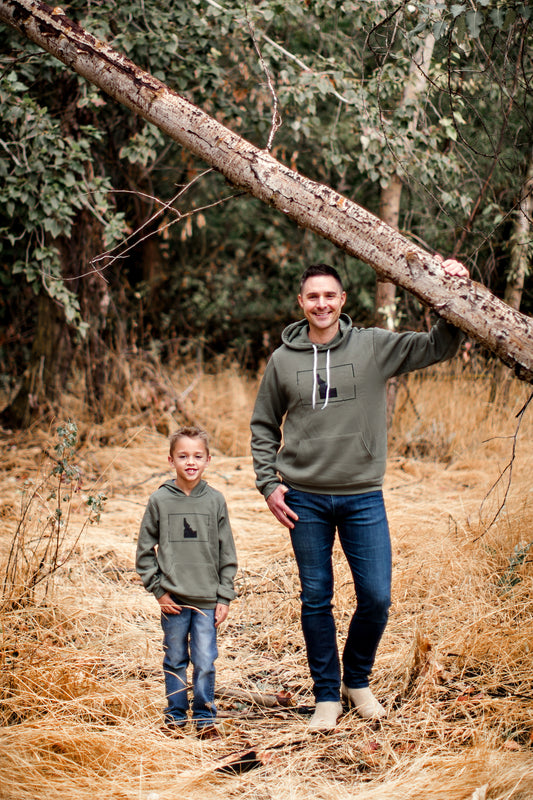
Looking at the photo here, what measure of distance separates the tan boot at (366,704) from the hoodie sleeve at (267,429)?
3.08ft

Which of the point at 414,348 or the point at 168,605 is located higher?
the point at 414,348

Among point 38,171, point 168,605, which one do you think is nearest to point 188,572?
point 168,605

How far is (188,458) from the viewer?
2922mm

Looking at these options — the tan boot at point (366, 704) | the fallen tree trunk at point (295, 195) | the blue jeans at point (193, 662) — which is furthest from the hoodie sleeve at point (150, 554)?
the fallen tree trunk at point (295, 195)

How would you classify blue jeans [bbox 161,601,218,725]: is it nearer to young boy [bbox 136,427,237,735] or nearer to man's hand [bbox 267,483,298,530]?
young boy [bbox 136,427,237,735]

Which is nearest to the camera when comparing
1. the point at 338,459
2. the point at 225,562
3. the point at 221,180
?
the point at 338,459

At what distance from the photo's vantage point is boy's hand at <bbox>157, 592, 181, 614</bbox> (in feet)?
9.30

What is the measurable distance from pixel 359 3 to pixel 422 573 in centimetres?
421

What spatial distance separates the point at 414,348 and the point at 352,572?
3.12 ft

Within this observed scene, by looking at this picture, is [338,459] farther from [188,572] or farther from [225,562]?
[188,572]

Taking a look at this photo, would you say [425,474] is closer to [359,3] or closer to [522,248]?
[522,248]

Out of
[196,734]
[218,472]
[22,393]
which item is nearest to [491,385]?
[218,472]

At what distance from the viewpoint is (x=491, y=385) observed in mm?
8203

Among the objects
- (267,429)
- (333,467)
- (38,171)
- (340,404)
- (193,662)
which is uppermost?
(38,171)
